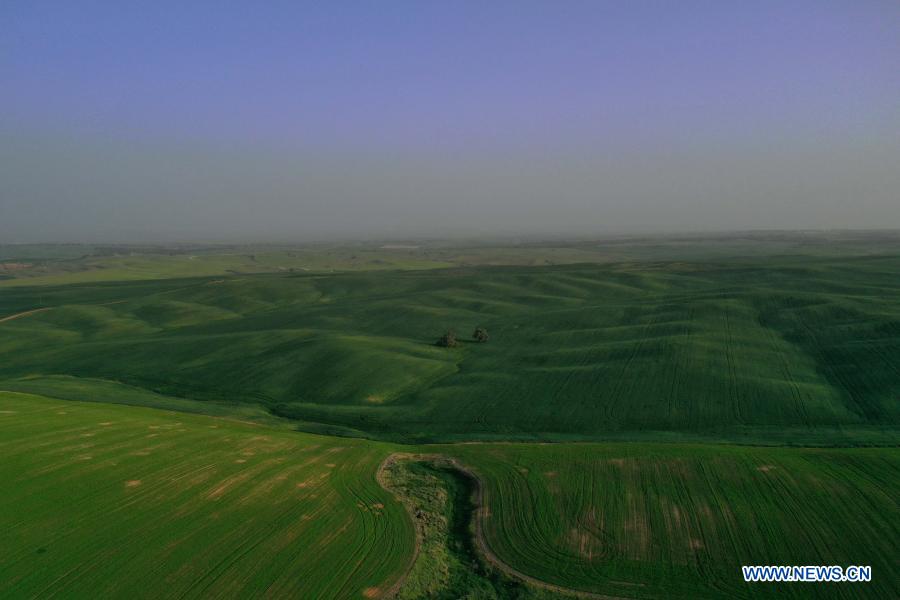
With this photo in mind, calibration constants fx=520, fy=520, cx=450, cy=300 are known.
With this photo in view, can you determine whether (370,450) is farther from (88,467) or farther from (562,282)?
(562,282)

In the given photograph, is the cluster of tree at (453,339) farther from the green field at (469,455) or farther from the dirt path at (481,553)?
the dirt path at (481,553)

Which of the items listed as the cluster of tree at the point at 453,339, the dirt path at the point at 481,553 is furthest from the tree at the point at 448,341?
the dirt path at the point at 481,553

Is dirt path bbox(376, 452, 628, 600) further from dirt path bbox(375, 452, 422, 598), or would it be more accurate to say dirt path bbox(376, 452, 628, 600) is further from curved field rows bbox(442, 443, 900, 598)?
curved field rows bbox(442, 443, 900, 598)

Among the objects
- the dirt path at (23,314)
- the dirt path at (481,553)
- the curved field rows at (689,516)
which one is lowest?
the dirt path at (481,553)

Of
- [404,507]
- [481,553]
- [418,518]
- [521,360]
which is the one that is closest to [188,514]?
[404,507]

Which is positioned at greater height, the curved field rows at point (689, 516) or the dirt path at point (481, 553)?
the curved field rows at point (689, 516)

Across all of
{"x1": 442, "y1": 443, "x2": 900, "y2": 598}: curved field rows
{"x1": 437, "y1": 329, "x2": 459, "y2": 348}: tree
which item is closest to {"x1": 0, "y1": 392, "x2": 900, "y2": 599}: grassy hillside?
{"x1": 442, "y1": 443, "x2": 900, "y2": 598}: curved field rows

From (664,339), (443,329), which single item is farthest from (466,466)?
(443,329)

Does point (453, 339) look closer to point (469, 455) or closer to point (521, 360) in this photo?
point (521, 360)
